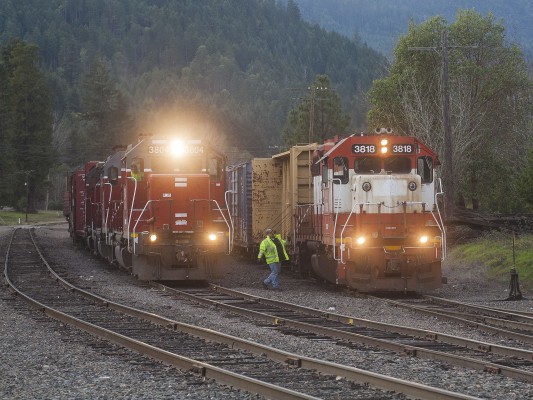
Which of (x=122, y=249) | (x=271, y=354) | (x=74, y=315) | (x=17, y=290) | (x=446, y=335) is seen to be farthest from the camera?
(x=122, y=249)

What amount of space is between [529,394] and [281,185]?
19864mm

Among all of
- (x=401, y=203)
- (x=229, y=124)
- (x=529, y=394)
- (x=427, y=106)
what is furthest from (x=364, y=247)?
(x=229, y=124)

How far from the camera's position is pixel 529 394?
29.7 ft

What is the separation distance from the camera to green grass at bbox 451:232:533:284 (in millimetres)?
24422

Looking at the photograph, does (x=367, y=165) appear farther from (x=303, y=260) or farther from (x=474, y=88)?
(x=474, y=88)

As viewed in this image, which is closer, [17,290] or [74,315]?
[74,315]

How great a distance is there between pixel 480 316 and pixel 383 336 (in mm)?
2929

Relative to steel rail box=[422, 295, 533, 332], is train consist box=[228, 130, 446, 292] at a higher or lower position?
higher

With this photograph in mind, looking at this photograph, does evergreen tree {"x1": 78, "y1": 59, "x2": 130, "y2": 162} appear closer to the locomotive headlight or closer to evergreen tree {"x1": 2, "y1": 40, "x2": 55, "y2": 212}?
evergreen tree {"x1": 2, "y1": 40, "x2": 55, "y2": 212}

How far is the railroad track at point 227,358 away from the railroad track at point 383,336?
4.95ft

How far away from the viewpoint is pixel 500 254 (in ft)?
88.1

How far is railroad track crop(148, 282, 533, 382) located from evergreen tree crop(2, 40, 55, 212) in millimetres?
84217

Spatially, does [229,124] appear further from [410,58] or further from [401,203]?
[401,203]

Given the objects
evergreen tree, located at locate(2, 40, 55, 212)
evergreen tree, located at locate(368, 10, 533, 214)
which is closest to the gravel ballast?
evergreen tree, located at locate(368, 10, 533, 214)
